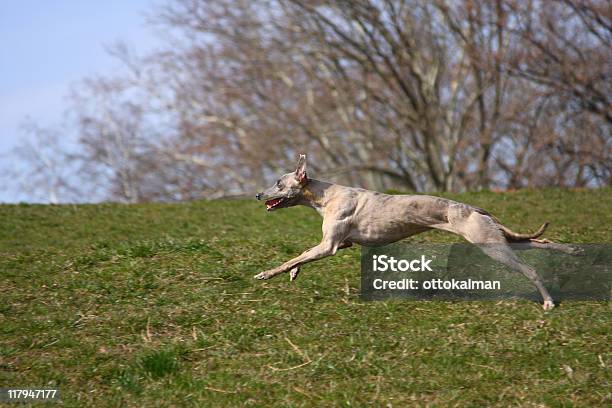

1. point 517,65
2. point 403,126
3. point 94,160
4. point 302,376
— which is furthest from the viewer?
point 94,160

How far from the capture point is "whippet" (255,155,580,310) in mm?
8883

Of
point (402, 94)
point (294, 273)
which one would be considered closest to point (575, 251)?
point (294, 273)

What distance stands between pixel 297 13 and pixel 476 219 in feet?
71.4

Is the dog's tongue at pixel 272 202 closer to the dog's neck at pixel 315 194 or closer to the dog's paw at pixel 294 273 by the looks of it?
the dog's neck at pixel 315 194

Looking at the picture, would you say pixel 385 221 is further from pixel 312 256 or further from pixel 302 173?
pixel 302 173

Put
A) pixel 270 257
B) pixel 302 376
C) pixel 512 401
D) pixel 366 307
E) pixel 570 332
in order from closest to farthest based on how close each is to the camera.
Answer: pixel 512 401 < pixel 302 376 < pixel 570 332 < pixel 366 307 < pixel 270 257

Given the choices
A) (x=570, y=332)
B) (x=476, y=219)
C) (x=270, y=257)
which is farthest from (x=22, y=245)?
(x=570, y=332)

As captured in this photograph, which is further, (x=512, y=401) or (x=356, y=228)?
(x=356, y=228)

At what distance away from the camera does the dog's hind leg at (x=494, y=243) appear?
348 inches

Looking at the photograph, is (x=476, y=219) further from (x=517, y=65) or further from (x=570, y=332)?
(x=517, y=65)

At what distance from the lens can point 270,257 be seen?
1123cm

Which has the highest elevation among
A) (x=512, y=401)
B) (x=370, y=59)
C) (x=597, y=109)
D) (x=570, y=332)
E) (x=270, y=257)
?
(x=370, y=59)

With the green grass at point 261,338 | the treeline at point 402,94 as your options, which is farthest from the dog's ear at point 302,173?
the treeline at point 402,94

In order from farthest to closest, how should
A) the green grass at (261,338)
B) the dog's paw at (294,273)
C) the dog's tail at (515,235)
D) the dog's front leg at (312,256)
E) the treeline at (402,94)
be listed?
the treeline at (402,94), the dog's paw at (294,273), the dog's front leg at (312,256), the dog's tail at (515,235), the green grass at (261,338)
